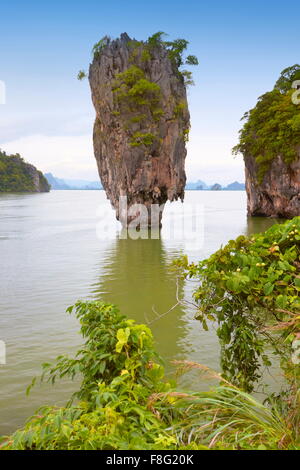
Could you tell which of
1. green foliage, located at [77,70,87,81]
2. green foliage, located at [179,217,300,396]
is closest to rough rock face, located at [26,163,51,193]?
green foliage, located at [77,70,87,81]

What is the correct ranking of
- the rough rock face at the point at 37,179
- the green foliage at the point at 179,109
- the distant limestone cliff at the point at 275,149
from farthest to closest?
the rough rock face at the point at 37,179 < the distant limestone cliff at the point at 275,149 < the green foliage at the point at 179,109

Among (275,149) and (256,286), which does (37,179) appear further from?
(256,286)

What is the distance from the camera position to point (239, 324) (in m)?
4.14

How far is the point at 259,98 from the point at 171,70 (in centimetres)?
1037

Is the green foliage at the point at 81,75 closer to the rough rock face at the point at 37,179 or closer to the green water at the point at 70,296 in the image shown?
the green water at the point at 70,296

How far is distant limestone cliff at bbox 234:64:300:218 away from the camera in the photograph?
30688 mm

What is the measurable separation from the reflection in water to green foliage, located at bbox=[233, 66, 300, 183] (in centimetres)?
1672

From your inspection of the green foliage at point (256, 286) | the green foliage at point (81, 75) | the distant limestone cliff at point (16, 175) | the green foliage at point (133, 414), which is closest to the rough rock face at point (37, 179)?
the distant limestone cliff at point (16, 175)

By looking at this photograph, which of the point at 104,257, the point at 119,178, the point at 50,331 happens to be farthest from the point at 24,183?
the point at 50,331

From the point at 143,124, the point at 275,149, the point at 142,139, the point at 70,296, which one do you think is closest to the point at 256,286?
the point at 70,296

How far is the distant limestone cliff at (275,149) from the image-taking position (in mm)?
30688

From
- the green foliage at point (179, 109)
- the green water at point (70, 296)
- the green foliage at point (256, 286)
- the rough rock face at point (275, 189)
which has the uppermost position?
the green foliage at point (179, 109)

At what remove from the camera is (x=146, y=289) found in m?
12.6

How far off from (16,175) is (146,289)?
120620 millimetres
